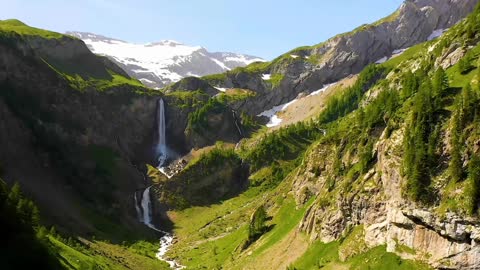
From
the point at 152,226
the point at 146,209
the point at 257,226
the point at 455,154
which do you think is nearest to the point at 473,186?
the point at 455,154

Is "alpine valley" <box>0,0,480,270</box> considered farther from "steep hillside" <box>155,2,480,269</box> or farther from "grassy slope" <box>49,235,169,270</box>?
"grassy slope" <box>49,235,169,270</box>

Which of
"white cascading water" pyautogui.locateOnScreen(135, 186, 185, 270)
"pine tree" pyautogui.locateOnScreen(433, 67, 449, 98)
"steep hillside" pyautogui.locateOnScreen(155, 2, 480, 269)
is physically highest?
"pine tree" pyautogui.locateOnScreen(433, 67, 449, 98)

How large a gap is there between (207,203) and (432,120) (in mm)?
115843

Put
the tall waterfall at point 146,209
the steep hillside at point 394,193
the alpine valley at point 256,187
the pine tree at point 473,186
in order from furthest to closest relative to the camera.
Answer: the tall waterfall at point 146,209 < the alpine valley at point 256,187 < the steep hillside at point 394,193 < the pine tree at point 473,186

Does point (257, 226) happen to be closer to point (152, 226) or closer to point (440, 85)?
point (440, 85)

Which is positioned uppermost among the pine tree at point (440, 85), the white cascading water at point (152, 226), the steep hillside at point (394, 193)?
the pine tree at point (440, 85)

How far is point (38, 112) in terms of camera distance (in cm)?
16225

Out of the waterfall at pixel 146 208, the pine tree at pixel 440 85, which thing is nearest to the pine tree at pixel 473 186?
the pine tree at pixel 440 85

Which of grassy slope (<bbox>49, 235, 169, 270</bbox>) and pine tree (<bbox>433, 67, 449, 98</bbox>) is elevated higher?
pine tree (<bbox>433, 67, 449, 98</bbox>)

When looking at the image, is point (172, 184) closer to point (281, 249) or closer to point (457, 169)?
point (281, 249)

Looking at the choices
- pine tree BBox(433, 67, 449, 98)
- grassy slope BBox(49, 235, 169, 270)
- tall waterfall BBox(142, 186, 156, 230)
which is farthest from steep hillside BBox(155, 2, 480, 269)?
tall waterfall BBox(142, 186, 156, 230)

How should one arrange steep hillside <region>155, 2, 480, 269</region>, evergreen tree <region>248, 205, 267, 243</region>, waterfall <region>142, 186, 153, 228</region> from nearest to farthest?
steep hillside <region>155, 2, 480, 269</region>
evergreen tree <region>248, 205, 267, 243</region>
waterfall <region>142, 186, 153, 228</region>

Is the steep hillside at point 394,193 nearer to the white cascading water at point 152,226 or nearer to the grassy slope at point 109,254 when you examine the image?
the white cascading water at point 152,226

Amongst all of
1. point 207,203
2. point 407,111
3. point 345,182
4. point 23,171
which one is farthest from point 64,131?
point 407,111
